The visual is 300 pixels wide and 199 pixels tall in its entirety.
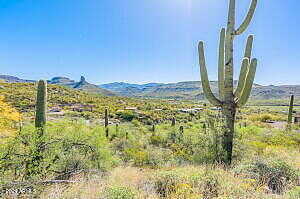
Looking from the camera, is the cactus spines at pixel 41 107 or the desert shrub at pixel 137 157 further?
the desert shrub at pixel 137 157

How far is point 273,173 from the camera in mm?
7418

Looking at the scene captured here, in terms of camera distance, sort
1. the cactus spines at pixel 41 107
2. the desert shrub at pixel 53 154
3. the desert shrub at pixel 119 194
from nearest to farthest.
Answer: the desert shrub at pixel 119 194 → the desert shrub at pixel 53 154 → the cactus spines at pixel 41 107

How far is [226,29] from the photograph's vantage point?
33.9 feet

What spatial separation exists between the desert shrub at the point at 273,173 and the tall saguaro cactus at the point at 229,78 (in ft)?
5.66

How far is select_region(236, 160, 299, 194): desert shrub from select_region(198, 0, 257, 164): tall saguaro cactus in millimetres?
1726

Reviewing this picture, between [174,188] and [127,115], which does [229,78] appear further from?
[127,115]

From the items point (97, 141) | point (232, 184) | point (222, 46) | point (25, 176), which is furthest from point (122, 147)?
point (232, 184)

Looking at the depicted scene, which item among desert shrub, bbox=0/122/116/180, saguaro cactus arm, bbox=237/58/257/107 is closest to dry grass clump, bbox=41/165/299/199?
desert shrub, bbox=0/122/116/180

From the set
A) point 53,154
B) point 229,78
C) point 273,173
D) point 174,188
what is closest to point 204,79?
point 229,78

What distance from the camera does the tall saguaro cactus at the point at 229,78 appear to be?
32.1 feet

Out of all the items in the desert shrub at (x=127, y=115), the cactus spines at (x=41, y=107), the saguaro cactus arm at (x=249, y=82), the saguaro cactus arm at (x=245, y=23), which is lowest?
the desert shrub at (x=127, y=115)

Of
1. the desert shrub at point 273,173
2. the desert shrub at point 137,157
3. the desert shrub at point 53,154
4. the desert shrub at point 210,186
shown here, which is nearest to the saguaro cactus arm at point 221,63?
the desert shrub at point 273,173

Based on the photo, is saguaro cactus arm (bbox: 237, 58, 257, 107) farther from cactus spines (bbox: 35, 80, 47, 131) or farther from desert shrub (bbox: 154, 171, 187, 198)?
cactus spines (bbox: 35, 80, 47, 131)

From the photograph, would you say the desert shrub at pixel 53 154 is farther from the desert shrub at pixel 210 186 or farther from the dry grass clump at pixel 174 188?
the desert shrub at pixel 210 186
